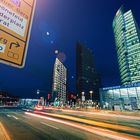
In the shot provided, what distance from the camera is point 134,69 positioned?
137125mm

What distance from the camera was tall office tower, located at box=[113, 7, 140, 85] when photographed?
137 meters

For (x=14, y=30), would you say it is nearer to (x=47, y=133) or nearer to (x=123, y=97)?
(x=47, y=133)

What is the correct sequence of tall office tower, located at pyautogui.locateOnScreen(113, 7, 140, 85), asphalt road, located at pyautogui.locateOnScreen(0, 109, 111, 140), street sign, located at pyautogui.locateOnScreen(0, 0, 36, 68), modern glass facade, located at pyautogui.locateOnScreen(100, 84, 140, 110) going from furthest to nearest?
1. tall office tower, located at pyautogui.locateOnScreen(113, 7, 140, 85)
2. modern glass facade, located at pyautogui.locateOnScreen(100, 84, 140, 110)
3. asphalt road, located at pyautogui.locateOnScreen(0, 109, 111, 140)
4. street sign, located at pyautogui.locateOnScreen(0, 0, 36, 68)

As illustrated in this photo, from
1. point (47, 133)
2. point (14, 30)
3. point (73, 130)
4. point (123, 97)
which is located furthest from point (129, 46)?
point (14, 30)

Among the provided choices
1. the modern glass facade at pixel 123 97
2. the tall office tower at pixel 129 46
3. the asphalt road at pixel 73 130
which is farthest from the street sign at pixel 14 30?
the tall office tower at pixel 129 46

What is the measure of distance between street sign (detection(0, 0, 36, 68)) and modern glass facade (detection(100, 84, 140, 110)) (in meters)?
59.3

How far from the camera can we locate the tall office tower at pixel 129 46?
5399 inches

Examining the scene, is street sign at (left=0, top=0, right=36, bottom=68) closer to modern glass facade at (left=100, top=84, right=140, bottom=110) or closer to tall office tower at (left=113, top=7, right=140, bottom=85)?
modern glass facade at (left=100, top=84, right=140, bottom=110)

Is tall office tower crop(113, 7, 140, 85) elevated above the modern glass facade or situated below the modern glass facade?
above

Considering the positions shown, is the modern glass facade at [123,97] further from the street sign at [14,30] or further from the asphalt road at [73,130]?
the street sign at [14,30]

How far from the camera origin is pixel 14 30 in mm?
2479

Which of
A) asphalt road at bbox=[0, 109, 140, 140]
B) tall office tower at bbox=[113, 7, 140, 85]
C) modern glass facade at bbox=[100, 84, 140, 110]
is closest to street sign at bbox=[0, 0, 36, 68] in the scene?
asphalt road at bbox=[0, 109, 140, 140]

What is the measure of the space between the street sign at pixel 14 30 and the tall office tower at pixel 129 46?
145m

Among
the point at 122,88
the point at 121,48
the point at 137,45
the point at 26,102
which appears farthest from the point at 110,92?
the point at 26,102
